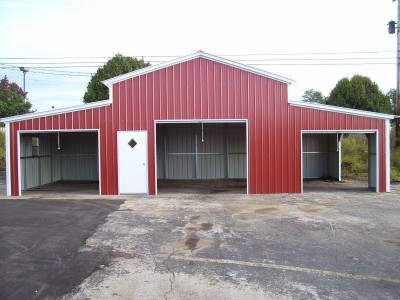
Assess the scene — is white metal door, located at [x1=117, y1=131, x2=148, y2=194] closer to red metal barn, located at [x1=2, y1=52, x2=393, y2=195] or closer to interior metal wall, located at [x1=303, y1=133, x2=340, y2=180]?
red metal barn, located at [x1=2, y1=52, x2=393, y2=195]

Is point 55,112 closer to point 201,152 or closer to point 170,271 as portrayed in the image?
point 201,152

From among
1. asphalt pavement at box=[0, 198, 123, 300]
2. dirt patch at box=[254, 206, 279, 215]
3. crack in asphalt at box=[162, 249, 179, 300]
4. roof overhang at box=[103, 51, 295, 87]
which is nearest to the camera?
crack in asphalt at box=[162, 249, 179, 300]

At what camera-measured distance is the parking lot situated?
14.3 ft

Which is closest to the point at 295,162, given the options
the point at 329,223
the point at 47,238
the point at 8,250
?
the point at 329,223

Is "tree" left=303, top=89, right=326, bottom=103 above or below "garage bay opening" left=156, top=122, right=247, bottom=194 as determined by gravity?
above

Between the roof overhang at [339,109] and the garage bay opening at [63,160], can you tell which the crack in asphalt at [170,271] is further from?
the garage bay opening at [63,160]

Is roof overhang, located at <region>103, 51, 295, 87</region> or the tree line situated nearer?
roof overhang, located at <region>103, 51, 295, 87</region>

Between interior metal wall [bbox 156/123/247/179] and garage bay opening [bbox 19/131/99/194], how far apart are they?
3.40m

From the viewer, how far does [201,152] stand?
18.8 m

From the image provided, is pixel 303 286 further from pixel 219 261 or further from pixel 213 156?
pixel 213 156

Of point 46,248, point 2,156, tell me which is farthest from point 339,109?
point 2,156

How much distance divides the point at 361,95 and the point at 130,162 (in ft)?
65.3

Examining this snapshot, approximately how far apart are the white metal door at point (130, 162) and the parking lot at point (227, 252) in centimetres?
217

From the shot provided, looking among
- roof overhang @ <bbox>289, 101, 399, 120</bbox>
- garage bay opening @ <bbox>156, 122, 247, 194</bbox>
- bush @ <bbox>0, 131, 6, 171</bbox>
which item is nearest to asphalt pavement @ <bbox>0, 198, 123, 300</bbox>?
roof overhang @ <bbox>289, 101, 399, 120</bbox>
